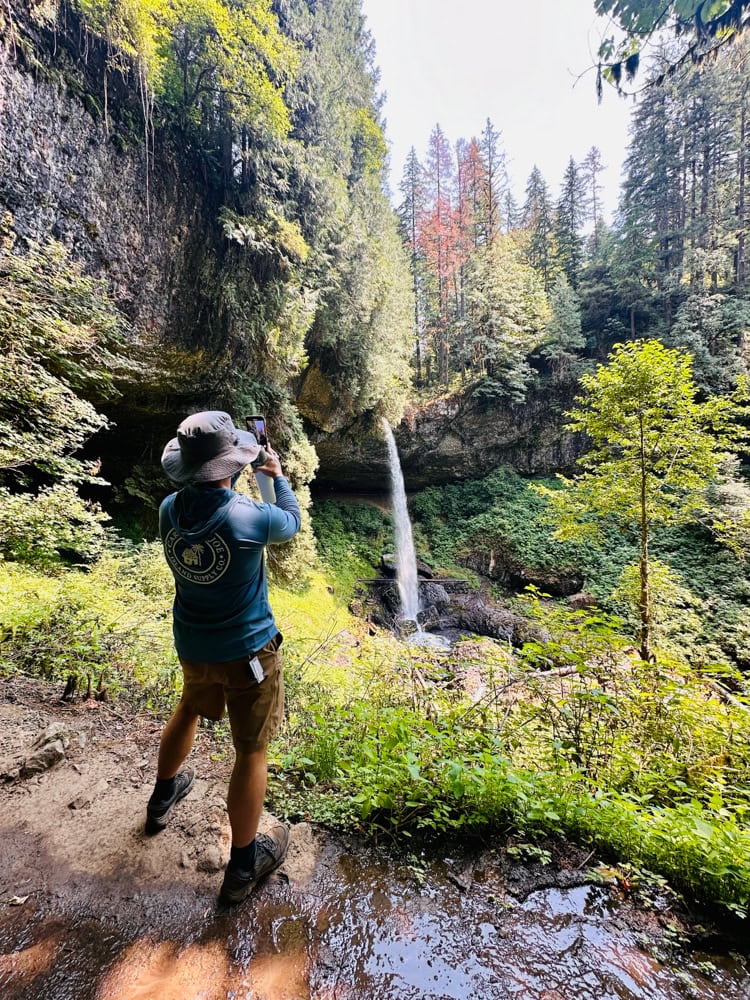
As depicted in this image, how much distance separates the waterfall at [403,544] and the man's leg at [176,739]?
39.3 ft

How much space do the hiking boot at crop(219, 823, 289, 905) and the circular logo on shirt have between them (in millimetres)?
1200

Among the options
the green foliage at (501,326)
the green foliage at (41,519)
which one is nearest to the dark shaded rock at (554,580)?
the green foliage at (501,326)

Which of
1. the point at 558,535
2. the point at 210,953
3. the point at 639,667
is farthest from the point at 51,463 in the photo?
the point at 558,535

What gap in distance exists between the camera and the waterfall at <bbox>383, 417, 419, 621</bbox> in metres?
14.1

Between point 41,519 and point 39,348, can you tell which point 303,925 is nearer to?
point 41,519

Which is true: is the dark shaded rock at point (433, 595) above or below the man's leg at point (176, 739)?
below

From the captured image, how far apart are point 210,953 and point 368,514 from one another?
15549 mm

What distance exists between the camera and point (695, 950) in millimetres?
1428

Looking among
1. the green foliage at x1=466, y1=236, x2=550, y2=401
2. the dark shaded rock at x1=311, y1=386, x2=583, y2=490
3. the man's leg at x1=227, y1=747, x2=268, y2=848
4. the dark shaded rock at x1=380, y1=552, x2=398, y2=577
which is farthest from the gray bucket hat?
the green foliage at x1=466, y1=236, x2=550, y2=401

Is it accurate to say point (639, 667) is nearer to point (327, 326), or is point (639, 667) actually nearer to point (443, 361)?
point (327, 326)

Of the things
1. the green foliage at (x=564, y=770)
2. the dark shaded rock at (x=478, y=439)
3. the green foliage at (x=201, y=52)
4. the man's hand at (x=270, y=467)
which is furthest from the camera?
the dark shaded rock at (x=478, y=439)

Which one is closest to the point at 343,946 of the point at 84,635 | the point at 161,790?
the point at 161,790

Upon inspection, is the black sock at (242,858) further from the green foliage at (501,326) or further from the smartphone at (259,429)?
the green foliage at (501,326)

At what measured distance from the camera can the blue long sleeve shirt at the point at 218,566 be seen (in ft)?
5.19
